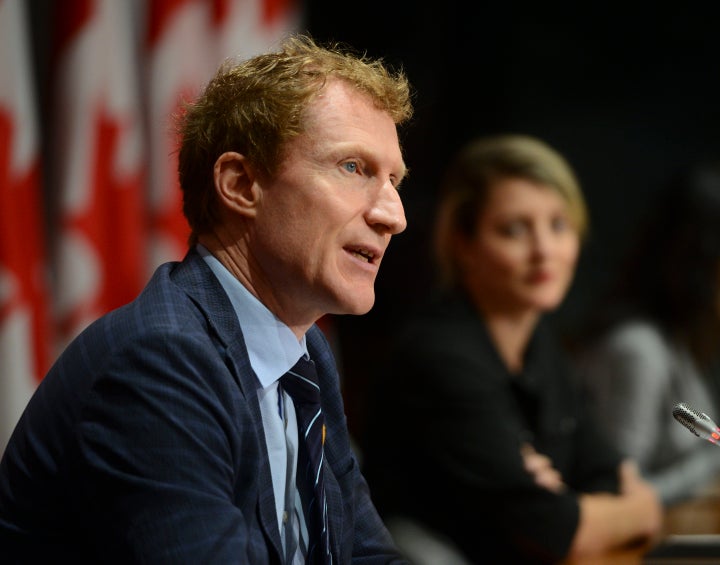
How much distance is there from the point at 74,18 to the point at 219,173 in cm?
173

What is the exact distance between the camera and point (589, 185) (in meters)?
4.03

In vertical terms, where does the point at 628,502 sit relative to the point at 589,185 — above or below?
below

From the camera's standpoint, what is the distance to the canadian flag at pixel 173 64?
2.86 m

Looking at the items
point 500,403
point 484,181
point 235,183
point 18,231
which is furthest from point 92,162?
point 235,183

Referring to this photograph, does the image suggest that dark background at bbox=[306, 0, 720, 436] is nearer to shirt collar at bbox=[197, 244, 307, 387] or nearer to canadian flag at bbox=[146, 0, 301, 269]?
canadian flag at bbox=[146, 0, 301, 269]

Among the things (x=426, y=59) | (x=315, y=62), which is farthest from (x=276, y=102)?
(x=426, y=59)

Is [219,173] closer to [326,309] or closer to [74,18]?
[326,309]

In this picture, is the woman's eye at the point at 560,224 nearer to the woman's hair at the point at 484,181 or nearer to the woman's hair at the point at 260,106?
the woman's hair at the point at 484,181

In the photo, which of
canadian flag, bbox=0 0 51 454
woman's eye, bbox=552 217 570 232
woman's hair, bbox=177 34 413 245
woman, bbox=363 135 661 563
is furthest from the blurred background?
woman's hair, bbox=177 34 413 245

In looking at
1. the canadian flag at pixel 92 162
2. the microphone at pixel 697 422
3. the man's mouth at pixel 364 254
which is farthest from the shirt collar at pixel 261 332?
the canadian flag at pixel 92 162

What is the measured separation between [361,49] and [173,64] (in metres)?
0.78

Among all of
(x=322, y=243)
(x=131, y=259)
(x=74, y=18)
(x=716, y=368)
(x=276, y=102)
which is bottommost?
(x=716, y=368)

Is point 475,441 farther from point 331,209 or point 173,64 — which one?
point 173,64

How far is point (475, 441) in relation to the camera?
2115 millimetres
